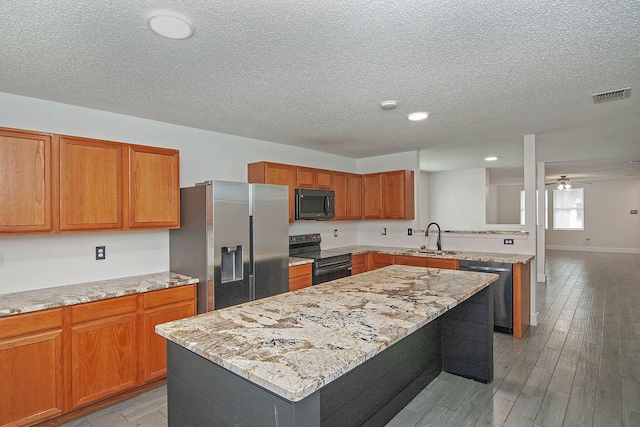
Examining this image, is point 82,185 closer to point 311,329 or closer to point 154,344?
point 154,344

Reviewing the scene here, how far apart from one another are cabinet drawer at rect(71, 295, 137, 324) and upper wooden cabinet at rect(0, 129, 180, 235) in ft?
1.92

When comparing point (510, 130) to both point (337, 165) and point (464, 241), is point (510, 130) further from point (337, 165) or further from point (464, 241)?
point (337, 165)

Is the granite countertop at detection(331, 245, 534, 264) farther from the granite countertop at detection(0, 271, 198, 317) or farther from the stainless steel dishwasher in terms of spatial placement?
the granite countertop at detection(0, 271, 198, 317)

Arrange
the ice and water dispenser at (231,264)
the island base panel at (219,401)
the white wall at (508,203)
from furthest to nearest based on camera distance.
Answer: the white wall at (508,203), the ice and water dispenser at (231,264), the island base panel at (219,401)

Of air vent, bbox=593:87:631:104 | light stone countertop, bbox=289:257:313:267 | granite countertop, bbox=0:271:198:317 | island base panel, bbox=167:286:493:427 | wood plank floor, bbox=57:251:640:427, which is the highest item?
air vent, bbox=593:87:631:104

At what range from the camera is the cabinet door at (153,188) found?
287 centimetres

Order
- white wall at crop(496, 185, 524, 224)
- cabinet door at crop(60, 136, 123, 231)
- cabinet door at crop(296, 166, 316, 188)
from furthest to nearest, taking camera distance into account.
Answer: white wall at crop(496, 185, 524, 224)
cabinet door at crop(296, 166, 316, 188)
cabinet door at crop(60, 136, 123, 231)

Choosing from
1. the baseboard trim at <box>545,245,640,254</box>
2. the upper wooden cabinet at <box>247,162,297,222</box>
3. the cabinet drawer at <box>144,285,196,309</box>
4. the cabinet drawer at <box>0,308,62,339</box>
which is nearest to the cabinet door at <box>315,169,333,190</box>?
the upper wooden cabinet at <box>247,162,297,222</box>

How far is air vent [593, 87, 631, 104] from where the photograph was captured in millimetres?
2576

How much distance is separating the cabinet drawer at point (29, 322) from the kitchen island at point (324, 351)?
1.25 m

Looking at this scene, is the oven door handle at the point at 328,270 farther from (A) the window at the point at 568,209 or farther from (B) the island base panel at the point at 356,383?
(A) the window at the point at 568,209

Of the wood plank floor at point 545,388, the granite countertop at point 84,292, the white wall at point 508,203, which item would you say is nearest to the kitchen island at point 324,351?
the wood plank floor at point 545,388

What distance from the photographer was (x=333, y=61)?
206cm

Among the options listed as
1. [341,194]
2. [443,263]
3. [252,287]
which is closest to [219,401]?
[252,287]
